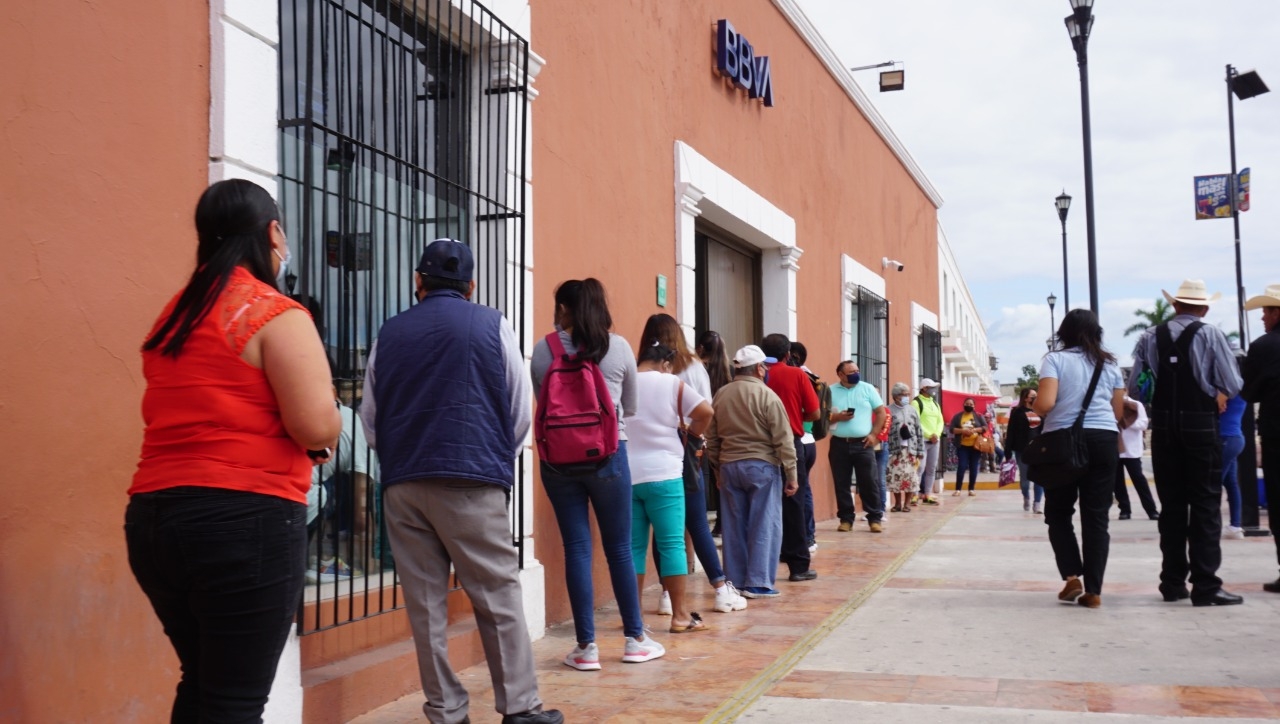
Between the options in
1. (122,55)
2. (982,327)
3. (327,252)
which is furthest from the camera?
(982,327)

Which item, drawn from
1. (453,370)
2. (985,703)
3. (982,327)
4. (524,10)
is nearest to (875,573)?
(985,703)

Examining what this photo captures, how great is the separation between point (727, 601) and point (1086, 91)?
33.0 ft

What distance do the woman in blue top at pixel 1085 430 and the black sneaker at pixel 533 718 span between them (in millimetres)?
3679

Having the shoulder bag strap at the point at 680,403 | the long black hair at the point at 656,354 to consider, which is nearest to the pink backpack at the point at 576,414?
the shoulder bag strap at the point at 680,403

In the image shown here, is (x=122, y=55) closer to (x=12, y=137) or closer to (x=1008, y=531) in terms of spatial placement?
(x=12, y=137)

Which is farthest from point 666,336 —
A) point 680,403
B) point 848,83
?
point 848,83

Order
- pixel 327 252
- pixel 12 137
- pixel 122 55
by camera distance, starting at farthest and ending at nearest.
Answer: pixel 327 252
pixel 122 55
pixel 12 137

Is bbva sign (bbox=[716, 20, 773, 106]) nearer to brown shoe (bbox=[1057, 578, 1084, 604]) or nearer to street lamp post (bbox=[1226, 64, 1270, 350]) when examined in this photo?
brown shoe (bbox=[1057, 578, 1084, 604])

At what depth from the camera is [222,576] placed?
2596mm

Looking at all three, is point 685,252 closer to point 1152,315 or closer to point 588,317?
point 588,317

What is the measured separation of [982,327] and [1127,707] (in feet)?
207

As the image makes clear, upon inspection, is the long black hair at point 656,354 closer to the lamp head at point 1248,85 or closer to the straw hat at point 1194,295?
the straw hat at point 1194,295

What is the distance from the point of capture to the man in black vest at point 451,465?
4094 mm

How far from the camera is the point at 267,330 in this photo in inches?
107
